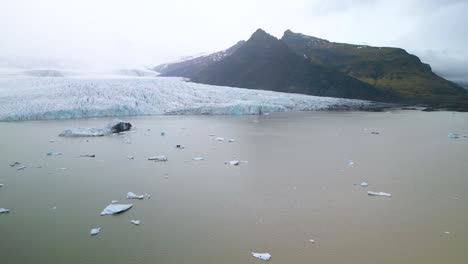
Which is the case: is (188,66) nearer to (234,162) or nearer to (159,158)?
(159,158)

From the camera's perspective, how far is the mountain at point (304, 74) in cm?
4497

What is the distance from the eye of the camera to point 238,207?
436 centimetres

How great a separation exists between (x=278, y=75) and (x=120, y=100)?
31498 millimetres

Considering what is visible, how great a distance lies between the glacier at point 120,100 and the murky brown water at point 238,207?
10008mm

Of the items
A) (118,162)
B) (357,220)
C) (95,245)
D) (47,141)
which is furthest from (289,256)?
(47,141)

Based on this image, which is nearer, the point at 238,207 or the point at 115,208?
the point at 115,208

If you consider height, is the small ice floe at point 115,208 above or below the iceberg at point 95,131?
below

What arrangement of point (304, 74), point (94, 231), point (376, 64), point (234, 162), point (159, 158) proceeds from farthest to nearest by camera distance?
1. point (376, 64)
2. point (304, 74)
3. point (159, 158)
4. point (234, 162)
5. point (94, 231)

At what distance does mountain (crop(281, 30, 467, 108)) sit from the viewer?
73500 millimetres

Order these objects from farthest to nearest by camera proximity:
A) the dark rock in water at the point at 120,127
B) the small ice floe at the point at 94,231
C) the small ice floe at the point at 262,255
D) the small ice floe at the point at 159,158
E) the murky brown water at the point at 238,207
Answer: the dark rock in water at the point at 120,127
the small ice floe at the point at 159,158
the small ice floe at the point at 94,231
the murky brown water at the point at 238,207
the small ice floe at the point at 262,255

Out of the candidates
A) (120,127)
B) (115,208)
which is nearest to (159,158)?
(115,208)

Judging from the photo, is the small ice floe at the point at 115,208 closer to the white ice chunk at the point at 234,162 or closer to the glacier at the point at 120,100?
the white ice chunk at the point at 234,162

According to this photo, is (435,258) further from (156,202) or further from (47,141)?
(47,141)

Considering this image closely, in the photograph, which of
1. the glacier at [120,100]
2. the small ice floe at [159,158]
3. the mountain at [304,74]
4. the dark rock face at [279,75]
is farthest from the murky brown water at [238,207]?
the dark rock face at [279,75]
